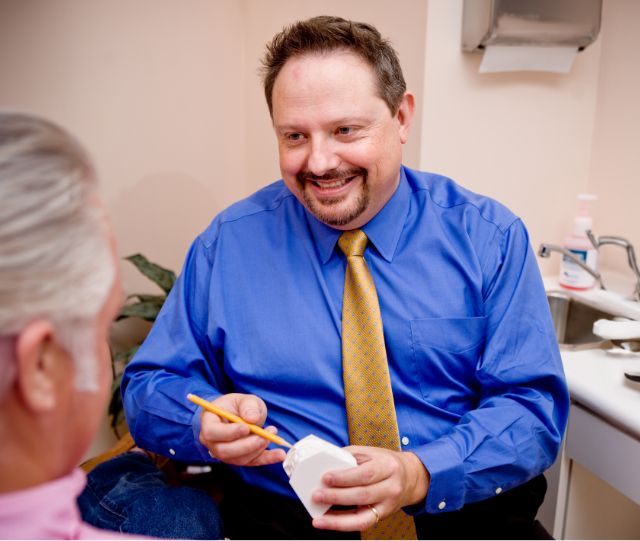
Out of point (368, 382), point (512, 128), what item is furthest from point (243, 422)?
point (512, 128)

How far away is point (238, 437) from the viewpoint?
119cm

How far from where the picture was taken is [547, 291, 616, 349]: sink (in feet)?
6.92

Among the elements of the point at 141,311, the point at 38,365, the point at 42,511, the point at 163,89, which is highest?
the point at 163,89

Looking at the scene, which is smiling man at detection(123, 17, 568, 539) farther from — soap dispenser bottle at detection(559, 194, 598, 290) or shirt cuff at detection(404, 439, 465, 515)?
soap dispenser bottle at detection(559, 194, 598, 290)

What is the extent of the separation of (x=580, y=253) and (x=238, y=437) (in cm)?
149

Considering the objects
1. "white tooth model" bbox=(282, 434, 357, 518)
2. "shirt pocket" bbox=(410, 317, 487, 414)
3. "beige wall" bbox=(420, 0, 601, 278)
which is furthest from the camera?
"beige wall" bbox=(420, 0, 601, 278)

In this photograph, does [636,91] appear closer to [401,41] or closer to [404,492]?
[401,41]

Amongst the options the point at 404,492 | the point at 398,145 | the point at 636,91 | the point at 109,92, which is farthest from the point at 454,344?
the point at 109,92

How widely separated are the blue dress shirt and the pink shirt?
26.6 inches

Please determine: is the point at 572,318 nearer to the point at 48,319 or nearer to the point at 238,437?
the point at 238,437

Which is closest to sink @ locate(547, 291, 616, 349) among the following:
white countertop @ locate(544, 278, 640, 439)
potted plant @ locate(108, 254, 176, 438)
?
white countertop @ locate(544, 278, 640, 439)

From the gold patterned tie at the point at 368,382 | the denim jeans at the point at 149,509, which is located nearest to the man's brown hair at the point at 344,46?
the gold patterned tie at the point at 368,382

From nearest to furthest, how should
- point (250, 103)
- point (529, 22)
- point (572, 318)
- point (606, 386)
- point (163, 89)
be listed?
point (606, 386)
point (529, 22)
point (572, 318)
point (163, 89)
point (250, 103)

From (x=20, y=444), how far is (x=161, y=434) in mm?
834
